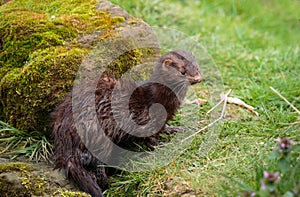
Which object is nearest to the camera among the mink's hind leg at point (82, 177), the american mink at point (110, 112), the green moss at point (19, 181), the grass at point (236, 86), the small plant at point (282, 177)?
the small plant at point (282, 177)

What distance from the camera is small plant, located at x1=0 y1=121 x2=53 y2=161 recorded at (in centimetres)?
452

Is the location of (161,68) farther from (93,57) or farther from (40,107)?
(40,107)

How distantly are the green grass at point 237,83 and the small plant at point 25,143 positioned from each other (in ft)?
2.34

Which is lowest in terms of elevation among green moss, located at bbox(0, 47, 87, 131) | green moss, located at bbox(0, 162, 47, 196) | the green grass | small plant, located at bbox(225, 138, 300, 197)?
the green grass

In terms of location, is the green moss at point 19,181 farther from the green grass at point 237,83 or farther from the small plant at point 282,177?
the small plant at point 282,177

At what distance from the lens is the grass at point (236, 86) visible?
12.9ft

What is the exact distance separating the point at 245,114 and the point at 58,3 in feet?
8.24

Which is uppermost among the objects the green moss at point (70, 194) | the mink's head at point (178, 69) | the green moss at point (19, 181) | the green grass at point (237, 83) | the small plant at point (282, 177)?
the small plant at point (282, 177)

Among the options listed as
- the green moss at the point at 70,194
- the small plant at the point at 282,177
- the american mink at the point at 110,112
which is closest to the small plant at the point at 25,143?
the american mink at the point at 110,112

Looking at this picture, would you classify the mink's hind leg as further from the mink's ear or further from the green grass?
the mink's ear

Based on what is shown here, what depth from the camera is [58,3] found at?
583cm

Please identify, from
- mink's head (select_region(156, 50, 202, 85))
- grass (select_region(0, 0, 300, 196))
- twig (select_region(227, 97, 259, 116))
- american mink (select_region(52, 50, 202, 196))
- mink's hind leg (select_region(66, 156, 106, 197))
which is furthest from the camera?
twig (select_region(227, 97, 259, 116))

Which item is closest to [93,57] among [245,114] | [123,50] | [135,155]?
[123,50]

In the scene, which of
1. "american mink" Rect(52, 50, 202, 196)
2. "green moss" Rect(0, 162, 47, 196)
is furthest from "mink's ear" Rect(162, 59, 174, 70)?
"green moss" Rect(0, 162, 47, 196)
